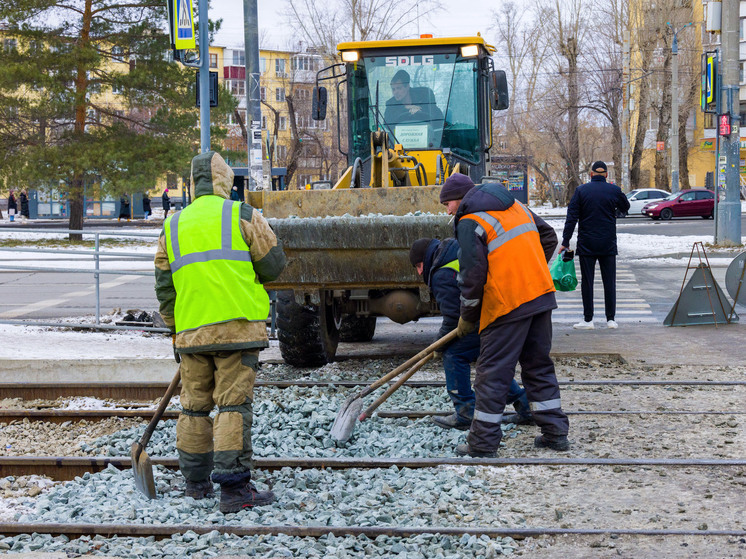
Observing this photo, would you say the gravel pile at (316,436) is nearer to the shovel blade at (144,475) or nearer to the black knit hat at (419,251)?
the shovel blade at (144,475)

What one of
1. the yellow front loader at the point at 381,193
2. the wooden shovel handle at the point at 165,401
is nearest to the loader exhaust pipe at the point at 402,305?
the yellow front loader at the point at 381,193

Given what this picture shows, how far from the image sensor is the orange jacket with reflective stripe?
5617 millimetres

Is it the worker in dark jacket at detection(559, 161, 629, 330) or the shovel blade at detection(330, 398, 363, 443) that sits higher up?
the worker in dark jacket at detection(559, 161, 629, 330)

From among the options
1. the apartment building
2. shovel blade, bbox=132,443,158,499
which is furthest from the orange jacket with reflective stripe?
the apartment building

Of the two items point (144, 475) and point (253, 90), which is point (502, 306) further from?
point (253, 90)

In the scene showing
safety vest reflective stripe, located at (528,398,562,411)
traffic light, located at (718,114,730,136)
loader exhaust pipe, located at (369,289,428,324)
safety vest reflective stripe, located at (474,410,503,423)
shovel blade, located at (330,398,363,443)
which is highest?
traffic light, located at (718,114,730,136)

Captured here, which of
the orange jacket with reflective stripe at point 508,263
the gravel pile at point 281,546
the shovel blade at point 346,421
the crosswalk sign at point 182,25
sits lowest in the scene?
the gravel pile at point 281,546

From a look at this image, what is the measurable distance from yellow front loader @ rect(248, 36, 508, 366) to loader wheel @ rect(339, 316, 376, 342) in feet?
0.05

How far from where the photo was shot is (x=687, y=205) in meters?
37.6

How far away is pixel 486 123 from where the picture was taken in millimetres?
10062

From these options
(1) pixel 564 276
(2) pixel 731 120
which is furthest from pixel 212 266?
(2) pixel 731 120

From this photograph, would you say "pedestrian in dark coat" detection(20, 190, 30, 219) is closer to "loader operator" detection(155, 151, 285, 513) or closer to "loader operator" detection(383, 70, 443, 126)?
"loader operator" detection(383, 70, 443, 126)

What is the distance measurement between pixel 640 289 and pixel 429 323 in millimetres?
4935

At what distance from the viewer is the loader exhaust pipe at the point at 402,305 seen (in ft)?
26.8
